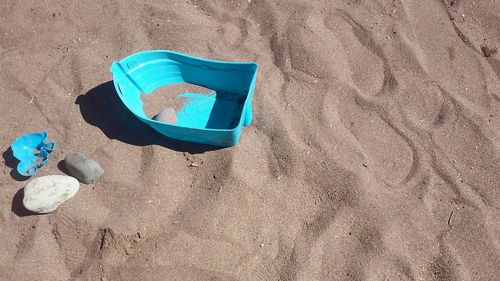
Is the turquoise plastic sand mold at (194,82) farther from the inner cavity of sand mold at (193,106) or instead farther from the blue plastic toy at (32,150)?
the blue plastic toy at (32,150)

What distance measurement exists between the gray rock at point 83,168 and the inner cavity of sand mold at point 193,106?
1.29 feet

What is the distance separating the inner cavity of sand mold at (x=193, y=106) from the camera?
2.67m

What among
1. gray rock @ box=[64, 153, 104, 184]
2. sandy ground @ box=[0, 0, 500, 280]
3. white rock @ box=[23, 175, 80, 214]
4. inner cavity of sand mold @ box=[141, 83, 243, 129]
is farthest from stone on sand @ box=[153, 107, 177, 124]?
white rock @ box=[23, 175, 80, 214]

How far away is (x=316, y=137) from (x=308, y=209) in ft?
1.29

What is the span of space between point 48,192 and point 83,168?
185 mm

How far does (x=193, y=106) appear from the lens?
2.72 meters

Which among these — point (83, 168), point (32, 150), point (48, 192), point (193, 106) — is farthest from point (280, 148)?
point (32, 150)

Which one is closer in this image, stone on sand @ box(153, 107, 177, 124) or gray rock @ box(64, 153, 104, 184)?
gray rock @ box(64, 153, 104, 184)

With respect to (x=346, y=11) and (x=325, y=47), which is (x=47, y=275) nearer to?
(x=325, y=47)

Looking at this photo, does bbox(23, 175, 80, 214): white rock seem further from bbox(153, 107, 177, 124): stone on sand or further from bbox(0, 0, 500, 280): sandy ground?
bbox(153, 107, 177, 124): stone on sand

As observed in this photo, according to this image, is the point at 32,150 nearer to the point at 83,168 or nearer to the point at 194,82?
the point at 83,168

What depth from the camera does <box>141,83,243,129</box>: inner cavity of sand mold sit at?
2666 mm

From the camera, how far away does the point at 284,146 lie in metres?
2.53

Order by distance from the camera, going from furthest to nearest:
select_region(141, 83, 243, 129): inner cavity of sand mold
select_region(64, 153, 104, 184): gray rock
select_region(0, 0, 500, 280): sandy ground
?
select_region(141, 83, 243, 129): inner cavity of sand mold → select_region(64, 153, 104, 184): gray rock → select_region(0, 0, 500, 280): sandy ground
